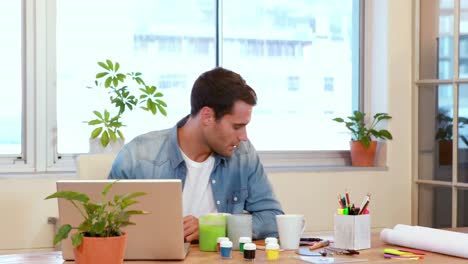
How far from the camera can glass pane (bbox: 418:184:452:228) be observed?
14.4 ft

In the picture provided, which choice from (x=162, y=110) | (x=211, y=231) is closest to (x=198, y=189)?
(x=211, y=231)

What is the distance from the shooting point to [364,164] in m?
4.52

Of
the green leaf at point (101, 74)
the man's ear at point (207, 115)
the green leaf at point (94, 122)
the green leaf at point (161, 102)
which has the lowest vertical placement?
the green leaf at point (94, 122)

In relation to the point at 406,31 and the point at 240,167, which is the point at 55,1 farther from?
the point at 406,31

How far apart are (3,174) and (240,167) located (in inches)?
52.6

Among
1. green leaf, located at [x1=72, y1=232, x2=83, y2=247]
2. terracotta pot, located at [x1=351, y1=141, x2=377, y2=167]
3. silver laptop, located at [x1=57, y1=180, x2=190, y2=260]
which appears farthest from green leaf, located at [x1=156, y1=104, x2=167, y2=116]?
green leaf, located at [x1=72, y1=232, x2=83, y2=247]

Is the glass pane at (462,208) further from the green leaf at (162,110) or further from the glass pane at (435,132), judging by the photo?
the green leaf at (162,110)

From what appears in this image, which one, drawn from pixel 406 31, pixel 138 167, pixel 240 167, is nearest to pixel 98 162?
pixel 138 167

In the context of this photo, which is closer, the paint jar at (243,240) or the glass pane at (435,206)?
the paint jar at (243,240)

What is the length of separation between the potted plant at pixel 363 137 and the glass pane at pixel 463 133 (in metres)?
0.39

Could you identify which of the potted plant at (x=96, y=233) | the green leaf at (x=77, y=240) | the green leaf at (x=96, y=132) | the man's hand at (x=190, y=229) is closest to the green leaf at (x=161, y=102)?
the green leaf at (x=96, y=132)

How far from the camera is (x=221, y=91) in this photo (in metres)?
2.90

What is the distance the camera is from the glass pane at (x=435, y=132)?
438 centimetres

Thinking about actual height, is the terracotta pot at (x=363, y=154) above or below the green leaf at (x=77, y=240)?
above
